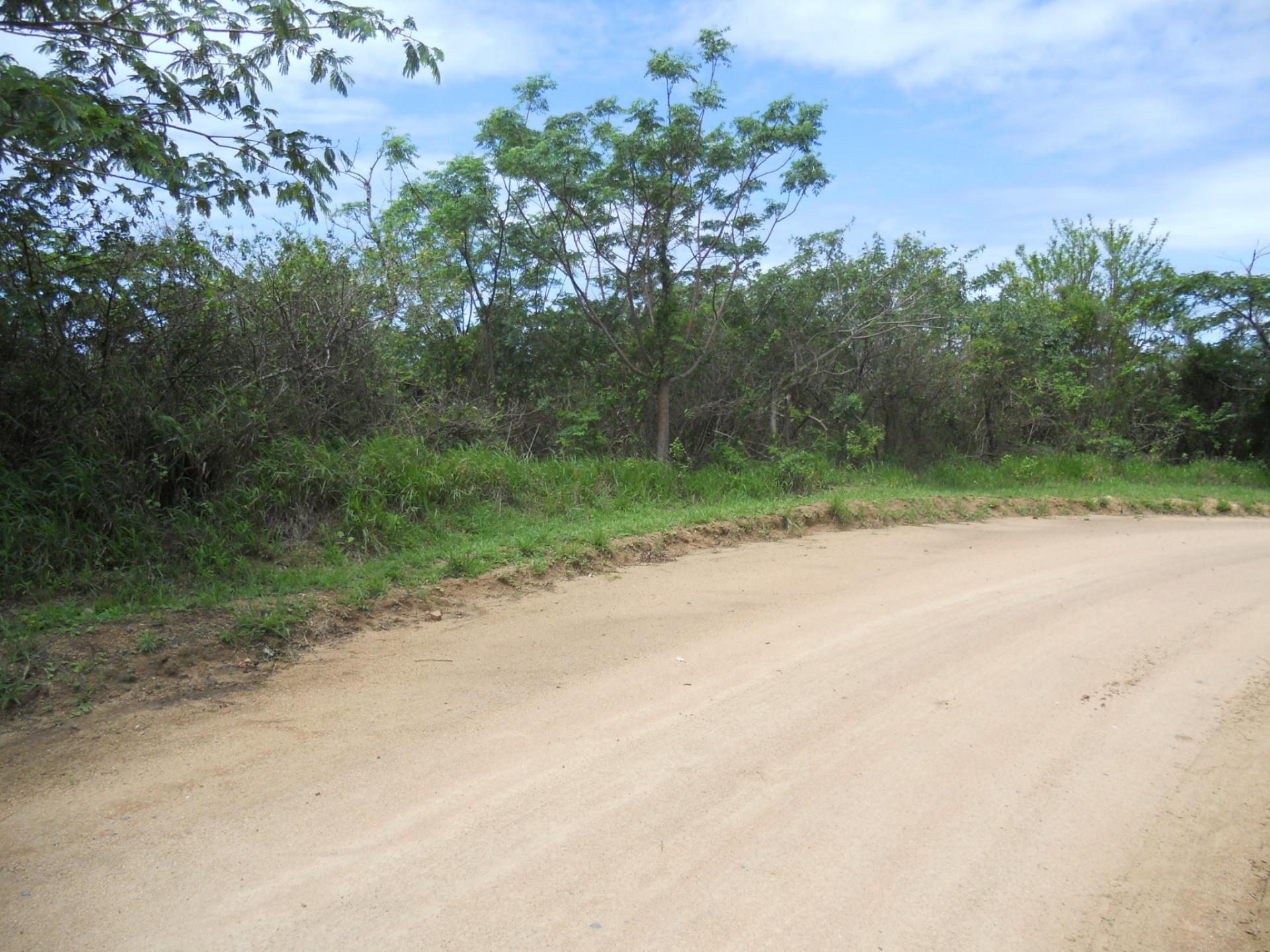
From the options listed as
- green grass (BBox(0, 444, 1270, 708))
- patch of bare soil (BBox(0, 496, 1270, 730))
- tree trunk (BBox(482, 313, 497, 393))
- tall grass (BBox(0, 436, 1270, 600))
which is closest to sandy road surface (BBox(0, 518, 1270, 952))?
patch of bare soil (BBox(0, 496, 1270, 730))

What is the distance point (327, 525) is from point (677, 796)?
17.2ft

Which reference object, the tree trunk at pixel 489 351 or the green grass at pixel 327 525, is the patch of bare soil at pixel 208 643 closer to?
the green grass at pixel 327 525

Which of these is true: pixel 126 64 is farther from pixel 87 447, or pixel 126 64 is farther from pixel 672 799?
pixel 672 799

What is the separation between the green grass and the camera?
6.03 m

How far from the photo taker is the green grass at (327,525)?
6.03 metres

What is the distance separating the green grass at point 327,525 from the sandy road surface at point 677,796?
1.08 metres

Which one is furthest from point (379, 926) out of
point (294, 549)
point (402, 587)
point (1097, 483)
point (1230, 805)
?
point (1097, 483)

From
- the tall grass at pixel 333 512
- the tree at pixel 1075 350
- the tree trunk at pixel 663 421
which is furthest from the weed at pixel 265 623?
the tree at pixel 1075 350

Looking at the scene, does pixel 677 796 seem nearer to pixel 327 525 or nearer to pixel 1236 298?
pixel 327 525

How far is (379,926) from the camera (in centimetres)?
287

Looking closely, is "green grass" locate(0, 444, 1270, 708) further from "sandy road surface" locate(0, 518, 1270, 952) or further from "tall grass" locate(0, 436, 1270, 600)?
"sandy road surface" locate(0, 518, 1270, 952)

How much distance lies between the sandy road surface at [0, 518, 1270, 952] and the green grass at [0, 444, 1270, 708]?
3.53 ft

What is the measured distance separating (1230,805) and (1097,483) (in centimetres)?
1364

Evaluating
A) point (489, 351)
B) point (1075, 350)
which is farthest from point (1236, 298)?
point (489, 351)
